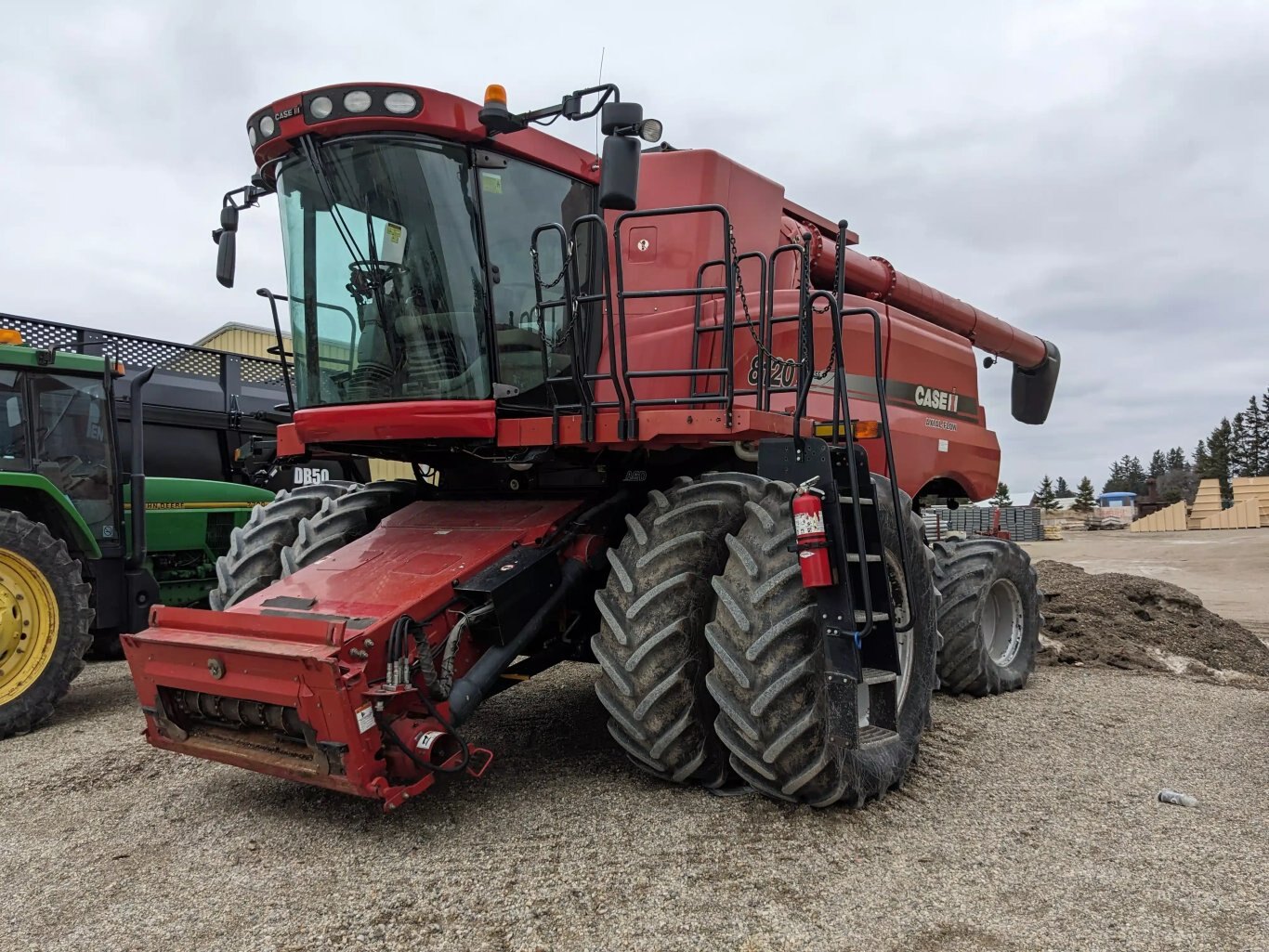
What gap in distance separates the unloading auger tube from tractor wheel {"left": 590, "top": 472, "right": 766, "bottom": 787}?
1380mm

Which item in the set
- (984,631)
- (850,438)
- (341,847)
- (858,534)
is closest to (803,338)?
(850,438)

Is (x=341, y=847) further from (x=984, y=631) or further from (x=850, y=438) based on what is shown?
(x=984, y=631)

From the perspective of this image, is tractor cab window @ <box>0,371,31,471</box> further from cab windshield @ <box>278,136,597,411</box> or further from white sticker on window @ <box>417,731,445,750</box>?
white sticker on window @ <box>417,731,445,750</box>

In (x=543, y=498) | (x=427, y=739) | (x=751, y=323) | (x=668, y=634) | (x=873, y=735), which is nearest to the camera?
(x=427, y=739)

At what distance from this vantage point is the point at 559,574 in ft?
14.0

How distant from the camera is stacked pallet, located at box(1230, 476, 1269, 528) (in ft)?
116

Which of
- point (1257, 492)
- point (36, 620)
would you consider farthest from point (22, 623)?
point (1257, 492)

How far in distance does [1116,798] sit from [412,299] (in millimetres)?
3827

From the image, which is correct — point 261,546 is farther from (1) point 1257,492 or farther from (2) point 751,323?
(1) point 1257,492

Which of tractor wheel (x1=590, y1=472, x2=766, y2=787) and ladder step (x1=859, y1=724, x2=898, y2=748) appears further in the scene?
ladder step (x1=859, y1=724, x2=898, y2=748)

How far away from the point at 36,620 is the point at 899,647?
499 cm

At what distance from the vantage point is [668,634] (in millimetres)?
3750

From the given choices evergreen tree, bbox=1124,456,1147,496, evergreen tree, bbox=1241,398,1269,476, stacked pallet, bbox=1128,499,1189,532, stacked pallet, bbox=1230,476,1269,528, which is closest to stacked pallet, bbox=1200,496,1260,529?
stacked pallet, bbox=1230,476,1269,528

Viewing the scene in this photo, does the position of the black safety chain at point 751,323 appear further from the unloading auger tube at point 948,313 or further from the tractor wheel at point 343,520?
the tractor wheel at point 343,520
